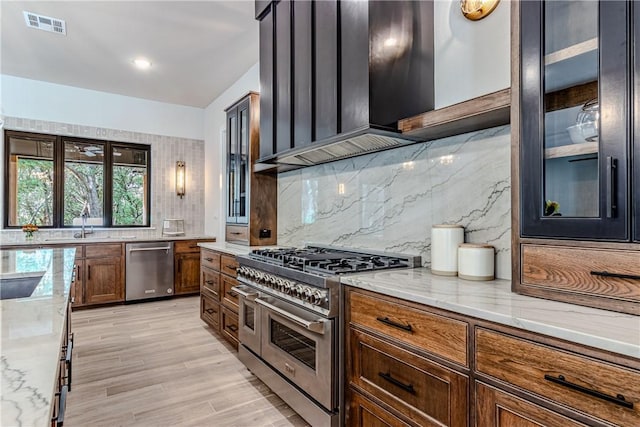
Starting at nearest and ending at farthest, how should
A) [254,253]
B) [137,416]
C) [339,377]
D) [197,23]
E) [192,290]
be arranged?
[339,377], [137,416], [254,253], [197,23], [192,290]

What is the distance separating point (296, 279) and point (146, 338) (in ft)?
7.66

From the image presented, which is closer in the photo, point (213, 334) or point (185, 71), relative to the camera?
point (213, 334)

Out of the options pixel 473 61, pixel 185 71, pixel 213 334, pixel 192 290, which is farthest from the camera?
pixel 192 290

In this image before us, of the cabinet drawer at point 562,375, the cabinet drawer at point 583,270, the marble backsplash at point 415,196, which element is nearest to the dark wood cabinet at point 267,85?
the marble backsplash at point 415,196

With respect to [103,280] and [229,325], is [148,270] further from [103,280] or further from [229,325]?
[229,325]

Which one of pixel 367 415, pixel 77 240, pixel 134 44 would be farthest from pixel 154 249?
pixel 367 415

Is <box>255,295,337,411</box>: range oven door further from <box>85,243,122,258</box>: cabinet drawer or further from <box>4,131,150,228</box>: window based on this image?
<box>4,131,150,228</box>: window

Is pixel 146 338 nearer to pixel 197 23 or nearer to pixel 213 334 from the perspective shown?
pixel 213 334

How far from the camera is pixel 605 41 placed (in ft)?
3.77

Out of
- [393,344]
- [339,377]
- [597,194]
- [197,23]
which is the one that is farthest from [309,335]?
[197,23]

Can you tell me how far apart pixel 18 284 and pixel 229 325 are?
5.45 feet

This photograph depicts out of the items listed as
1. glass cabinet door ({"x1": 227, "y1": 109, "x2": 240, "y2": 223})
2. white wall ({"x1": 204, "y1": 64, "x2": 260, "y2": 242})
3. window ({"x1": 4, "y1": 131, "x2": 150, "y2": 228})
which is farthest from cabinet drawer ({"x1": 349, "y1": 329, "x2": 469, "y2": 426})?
window ({"x1": 4, "y1": 131, "x2": 150, "y2": 228})

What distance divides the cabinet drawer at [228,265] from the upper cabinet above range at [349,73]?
1012 mm

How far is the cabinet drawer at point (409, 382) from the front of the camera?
1267 mm
